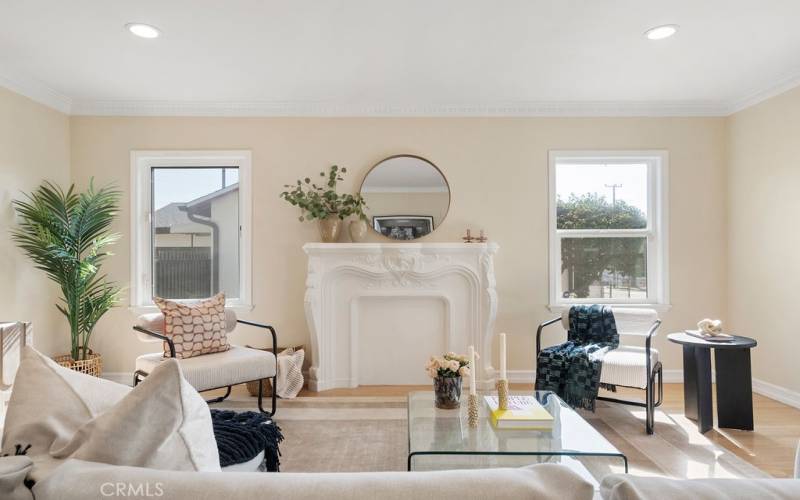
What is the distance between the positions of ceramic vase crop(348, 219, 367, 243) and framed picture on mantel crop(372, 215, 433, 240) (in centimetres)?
15

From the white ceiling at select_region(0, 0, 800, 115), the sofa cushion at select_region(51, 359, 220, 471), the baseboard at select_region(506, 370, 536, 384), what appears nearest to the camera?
the sofa cushion at select_region(51, 359, 220, 471)

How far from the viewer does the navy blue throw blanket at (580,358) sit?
3.14 meters

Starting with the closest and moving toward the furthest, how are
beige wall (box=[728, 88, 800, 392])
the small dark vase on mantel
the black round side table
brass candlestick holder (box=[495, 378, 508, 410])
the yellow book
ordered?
the yellow book < brass candlestick holder (box=[495, 378, 508, 410]) < the small dark vase on mantel < the black round side table < beige wall (box=[728, 88, 800, 392])

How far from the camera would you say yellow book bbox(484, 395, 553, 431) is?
213cm

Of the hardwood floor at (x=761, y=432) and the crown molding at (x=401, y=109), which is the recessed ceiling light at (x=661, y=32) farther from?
the hardwood floor at (x=761, y=432)

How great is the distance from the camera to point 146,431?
870 millimetres

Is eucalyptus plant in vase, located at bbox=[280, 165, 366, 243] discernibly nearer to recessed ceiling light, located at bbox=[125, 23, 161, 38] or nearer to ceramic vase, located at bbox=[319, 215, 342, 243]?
ceramic vase, located at bbox=[319, 215, 342, 243]

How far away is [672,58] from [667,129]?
1181mm

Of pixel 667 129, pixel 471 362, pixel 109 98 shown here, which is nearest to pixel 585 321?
pixel 471 362

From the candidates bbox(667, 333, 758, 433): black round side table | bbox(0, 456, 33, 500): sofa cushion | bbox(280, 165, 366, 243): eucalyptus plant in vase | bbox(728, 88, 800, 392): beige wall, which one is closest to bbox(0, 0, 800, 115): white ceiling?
bbox(728, 88, 800, 392): beige wall

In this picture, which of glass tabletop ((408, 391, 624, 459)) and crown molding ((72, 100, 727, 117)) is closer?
glass tabletop ((408, 391, 624, 459))

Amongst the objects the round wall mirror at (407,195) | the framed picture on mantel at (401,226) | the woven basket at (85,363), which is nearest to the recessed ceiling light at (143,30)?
the round wall mirror at (407,195)

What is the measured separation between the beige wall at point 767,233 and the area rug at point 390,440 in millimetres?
1124

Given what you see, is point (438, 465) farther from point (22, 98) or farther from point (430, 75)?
point (22, 98)
